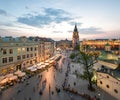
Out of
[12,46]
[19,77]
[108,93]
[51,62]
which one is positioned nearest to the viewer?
[108,93]

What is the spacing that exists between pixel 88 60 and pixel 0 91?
928 inches

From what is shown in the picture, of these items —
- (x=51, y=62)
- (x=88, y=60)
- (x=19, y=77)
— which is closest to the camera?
(x=88, y=60)

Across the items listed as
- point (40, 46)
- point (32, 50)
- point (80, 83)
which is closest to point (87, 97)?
point (80, 83)

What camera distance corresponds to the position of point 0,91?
34.7 meters

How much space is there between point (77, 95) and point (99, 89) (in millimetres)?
7259

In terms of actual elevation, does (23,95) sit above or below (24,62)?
below

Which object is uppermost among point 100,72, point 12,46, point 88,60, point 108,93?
point 12,46

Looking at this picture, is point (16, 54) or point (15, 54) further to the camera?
point (16, 54)

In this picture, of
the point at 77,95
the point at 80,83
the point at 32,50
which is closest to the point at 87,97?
the point at 77,95

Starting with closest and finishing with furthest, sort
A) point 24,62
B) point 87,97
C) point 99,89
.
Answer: point 87,97, point 99,89, point 24,62

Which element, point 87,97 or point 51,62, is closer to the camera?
point 87,97

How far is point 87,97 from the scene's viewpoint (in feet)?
102

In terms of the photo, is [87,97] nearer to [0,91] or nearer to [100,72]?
[100,72]

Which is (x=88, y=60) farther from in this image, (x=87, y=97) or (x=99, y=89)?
(x=87, y=97)
